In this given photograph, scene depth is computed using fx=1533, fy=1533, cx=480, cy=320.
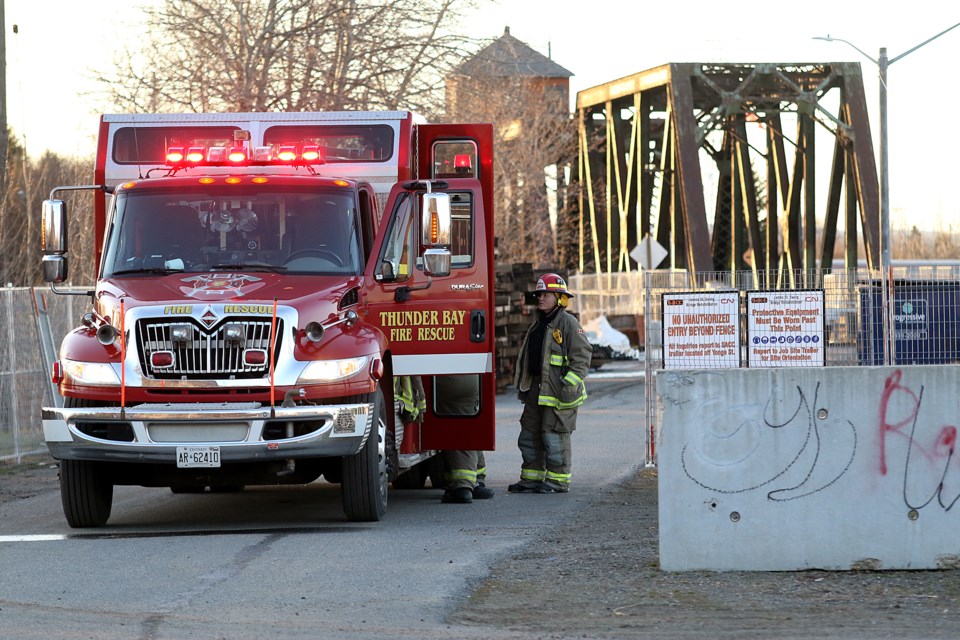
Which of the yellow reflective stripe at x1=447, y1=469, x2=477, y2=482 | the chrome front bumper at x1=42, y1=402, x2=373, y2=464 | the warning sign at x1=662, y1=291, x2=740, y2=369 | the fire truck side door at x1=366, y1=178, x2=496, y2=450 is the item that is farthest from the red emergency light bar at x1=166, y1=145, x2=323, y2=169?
the warning sign at x1=662, y1=291, x2=740, y2=369

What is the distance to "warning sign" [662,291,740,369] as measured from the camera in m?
13.8

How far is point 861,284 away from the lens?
1446cm

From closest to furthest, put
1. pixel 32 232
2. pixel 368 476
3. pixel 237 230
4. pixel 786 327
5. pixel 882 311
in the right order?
pixel 368 476 < pixel 237 230 < pixel 786 327 < pixel 882 311 < pixel 32 232

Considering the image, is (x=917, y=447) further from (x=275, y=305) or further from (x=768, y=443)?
(x=275, y=305)

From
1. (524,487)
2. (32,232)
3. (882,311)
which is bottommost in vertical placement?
(524,487)

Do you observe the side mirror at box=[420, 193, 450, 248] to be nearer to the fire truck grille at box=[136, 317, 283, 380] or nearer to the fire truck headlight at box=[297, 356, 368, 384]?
the fire truck headlight at box=[297, 356, 368, 384]

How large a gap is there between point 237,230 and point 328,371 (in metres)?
1.54

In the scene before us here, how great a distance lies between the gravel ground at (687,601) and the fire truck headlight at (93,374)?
3048mm

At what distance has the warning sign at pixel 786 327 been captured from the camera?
13625 millimetres

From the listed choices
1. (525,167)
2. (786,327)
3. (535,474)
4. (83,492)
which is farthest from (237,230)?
(525,167)

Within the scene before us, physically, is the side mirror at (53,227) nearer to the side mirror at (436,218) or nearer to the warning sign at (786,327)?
the side mirror at (436,218)

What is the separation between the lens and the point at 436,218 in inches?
428

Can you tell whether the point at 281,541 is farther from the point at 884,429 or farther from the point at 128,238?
the point at 884,429

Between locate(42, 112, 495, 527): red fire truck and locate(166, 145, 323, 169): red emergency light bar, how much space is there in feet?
0.06
